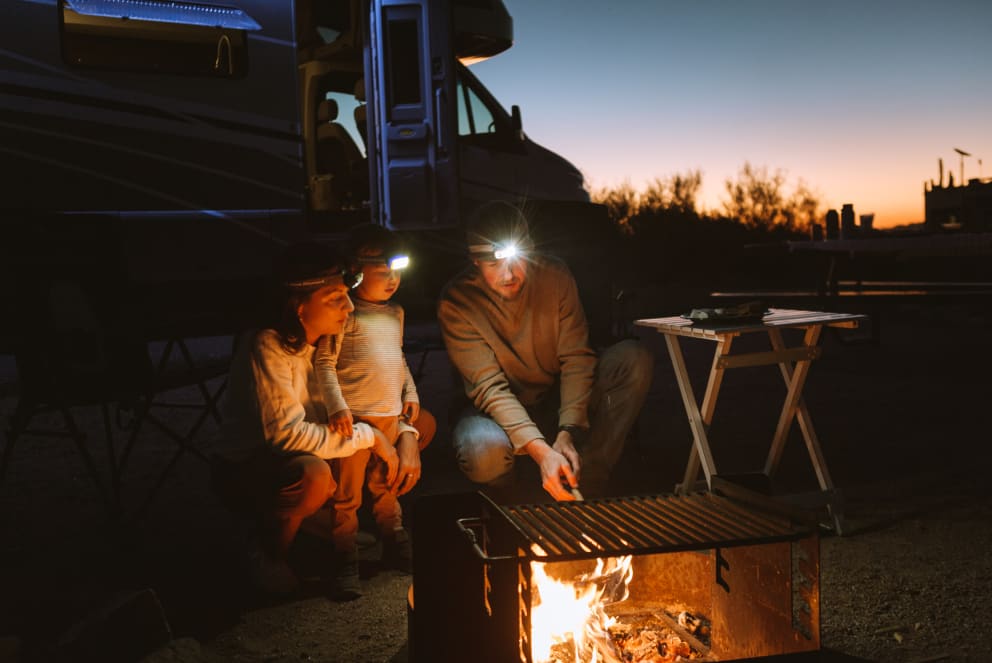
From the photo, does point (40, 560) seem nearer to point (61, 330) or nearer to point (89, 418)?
point (61, 330)

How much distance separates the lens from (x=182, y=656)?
219 cm

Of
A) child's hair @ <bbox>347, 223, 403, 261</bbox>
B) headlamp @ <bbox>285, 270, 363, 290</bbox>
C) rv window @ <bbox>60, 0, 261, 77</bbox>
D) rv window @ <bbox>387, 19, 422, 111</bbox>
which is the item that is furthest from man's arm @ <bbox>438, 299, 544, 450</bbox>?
rv window @ <bbox>387, 19, 422, 111</bbox>

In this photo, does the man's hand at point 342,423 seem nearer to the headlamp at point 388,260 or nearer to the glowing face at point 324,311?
the glowing face at point 324,311

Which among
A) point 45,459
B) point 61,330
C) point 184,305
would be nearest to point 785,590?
point 61,330

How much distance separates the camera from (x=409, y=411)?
317cm

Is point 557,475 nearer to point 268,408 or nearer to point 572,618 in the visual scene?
point 572,618

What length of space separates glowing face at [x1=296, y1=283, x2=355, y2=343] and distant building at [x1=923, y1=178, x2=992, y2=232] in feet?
21.3

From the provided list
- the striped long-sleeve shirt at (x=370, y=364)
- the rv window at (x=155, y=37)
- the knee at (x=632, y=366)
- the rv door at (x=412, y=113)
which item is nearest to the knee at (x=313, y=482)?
the striped long-sleeve shirt at (x=370, y=364)

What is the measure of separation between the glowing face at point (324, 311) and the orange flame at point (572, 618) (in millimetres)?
1032

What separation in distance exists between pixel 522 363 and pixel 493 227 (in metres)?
0.63

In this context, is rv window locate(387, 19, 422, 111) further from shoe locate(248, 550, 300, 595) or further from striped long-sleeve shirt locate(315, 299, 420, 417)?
shoe locate(248, 550, 300, 595)

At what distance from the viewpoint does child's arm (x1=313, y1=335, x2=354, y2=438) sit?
2742 mm

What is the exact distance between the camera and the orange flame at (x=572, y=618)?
2141mm

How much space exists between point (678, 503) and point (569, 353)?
1.19 meters
